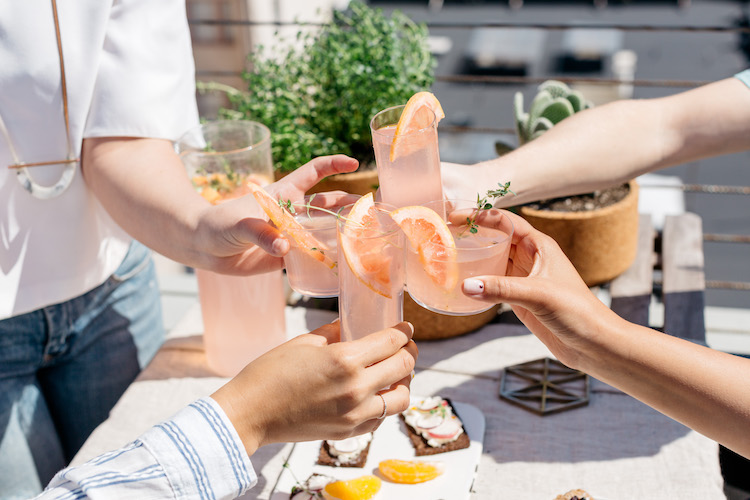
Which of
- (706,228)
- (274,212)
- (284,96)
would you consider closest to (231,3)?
(706,228)

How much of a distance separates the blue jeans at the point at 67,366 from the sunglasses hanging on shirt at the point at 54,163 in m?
0.33

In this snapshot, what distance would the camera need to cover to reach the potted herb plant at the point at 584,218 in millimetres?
1987

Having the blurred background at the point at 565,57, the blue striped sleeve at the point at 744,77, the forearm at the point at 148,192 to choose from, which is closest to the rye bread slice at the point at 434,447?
the forearm at the point at 148,192

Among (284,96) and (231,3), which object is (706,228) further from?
(284,96)

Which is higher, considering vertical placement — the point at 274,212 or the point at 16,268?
the point at 274,212

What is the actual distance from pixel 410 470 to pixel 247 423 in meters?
0.43

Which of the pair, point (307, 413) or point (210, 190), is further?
point (210, 190)

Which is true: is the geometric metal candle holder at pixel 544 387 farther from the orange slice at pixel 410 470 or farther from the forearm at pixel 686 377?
the forearm at pixel 686 377

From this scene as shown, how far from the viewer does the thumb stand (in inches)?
45.0

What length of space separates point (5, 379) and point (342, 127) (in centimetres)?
115

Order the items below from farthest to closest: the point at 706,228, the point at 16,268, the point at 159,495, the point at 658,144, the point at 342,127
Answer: the point at 706,228 → the point at 342,127 → the point at 658,144 → the point at 16,268 → the point at 159,495

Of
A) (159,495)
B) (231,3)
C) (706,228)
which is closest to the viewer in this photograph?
(159,495)

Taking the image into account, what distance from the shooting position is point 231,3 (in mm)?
12852

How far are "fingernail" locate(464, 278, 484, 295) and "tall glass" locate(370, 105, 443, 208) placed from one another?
26 centimetres
